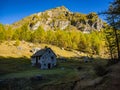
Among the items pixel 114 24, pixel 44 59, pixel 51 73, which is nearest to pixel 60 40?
pixel 44 59

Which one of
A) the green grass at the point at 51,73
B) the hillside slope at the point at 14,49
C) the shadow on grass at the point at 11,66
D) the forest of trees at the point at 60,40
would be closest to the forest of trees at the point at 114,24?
the green grass at the point at 51,73

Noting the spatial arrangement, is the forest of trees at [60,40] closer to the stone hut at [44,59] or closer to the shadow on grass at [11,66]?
the shadow on grass at [11,66]

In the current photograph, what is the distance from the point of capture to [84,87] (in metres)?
25.7

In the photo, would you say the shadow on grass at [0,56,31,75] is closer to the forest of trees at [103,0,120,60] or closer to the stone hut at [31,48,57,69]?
the stone hut at [31,48,57,69]

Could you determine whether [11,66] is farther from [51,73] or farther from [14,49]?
[14,49]

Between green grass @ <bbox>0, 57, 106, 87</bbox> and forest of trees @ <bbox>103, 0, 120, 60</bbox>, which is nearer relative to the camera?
forest of trees @ <bbox>103, 0, 120, 60</bbox>

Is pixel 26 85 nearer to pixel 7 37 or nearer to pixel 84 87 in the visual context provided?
pixel 84 87

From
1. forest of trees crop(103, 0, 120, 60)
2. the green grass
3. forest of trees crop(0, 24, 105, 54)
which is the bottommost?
the green grass

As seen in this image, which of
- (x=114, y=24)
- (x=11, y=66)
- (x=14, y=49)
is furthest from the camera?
(x=14, y=49)

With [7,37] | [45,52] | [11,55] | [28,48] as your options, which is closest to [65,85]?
[45,52]

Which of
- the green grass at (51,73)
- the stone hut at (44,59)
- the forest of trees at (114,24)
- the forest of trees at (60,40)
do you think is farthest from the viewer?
the forest of trees at (60,40)

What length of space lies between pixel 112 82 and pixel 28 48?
10970 cm

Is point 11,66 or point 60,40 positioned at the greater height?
point 60,40

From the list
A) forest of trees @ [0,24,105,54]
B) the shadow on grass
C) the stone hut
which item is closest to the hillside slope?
the shadow on grass
